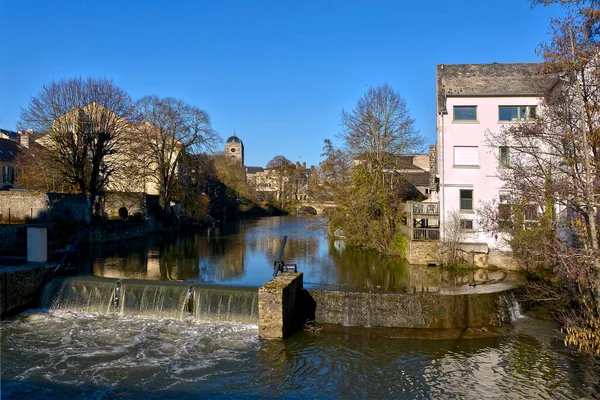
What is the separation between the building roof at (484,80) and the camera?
22109mm

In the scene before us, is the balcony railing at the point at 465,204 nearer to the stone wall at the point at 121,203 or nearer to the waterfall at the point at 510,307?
the waterfall at the point at 510,307

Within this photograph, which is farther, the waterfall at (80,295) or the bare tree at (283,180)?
the bare tree at (283,180)

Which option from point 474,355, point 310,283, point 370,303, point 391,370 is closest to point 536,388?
point 474,355

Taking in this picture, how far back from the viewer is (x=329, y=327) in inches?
537

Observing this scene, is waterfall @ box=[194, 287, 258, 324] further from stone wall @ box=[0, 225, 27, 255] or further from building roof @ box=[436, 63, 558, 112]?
stone wall @ box=[0, 225, 27, 255]

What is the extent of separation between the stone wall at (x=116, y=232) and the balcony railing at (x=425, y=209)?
21455 millimetres

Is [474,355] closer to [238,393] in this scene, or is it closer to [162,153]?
[238,393]

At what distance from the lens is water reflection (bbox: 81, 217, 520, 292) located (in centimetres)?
1853

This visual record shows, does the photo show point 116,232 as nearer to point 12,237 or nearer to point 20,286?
point 12,237

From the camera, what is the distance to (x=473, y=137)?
22.5 meters

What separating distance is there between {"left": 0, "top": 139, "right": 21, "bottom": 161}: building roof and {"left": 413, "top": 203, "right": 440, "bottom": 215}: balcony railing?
4161 cm

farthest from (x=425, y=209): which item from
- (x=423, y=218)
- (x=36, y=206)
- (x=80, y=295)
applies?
(x=36, y=206)

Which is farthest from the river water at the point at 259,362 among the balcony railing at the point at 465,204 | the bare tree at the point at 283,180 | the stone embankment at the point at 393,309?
the bare tree at the point at 283,180

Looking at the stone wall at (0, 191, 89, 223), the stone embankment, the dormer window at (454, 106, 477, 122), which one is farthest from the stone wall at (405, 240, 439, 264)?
the stone wall at (0, 191, 89, 223)
